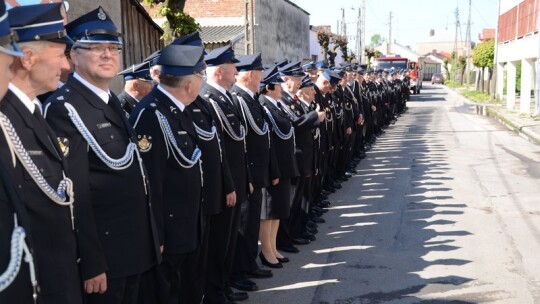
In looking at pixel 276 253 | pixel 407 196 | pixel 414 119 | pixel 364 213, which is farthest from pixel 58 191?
pixel 414 119

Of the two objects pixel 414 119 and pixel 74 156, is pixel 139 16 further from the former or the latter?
pixel 414 119

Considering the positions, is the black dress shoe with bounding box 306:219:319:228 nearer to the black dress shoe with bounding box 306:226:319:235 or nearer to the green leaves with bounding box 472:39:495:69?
the black dress shoe with bounding box 306:226:319:235

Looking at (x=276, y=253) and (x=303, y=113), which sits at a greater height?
(x=303, y=113)

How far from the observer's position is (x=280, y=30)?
3281cm

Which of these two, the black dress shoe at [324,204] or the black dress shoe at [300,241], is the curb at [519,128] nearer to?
the black dress shoe at [324,204]

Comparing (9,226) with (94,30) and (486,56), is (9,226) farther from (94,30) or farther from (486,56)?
(486,56)

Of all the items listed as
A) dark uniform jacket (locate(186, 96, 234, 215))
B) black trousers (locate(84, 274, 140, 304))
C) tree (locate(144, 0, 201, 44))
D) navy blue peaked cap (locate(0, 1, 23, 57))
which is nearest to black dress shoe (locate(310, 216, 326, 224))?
tree (locate(144, 0, 201, 44))

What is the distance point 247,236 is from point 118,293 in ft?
7.47

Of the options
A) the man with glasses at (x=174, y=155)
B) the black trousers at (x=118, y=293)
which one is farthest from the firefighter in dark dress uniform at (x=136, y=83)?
the black trousers at (x=118, y=293)

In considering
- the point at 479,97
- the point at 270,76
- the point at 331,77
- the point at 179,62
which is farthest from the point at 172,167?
the point at 479,97

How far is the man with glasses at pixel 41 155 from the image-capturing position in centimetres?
238

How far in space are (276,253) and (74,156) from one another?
3645 mm

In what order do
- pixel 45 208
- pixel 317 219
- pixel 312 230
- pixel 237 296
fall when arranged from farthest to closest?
pixel 317 219, pixel 312 230, pixel 237 296, pixel 45 208

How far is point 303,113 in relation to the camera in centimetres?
711
